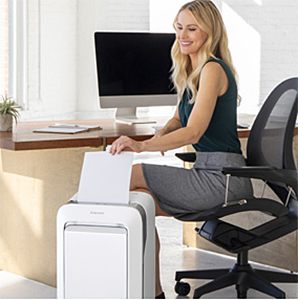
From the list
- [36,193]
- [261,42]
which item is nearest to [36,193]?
[36,193]

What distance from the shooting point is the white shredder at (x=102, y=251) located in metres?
2.10

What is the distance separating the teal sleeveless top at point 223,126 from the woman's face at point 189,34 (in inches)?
5.4

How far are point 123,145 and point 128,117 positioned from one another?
1.53 m

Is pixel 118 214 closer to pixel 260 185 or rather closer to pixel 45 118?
pixel 260 185

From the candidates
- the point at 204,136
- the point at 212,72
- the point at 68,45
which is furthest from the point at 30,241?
the point at 68,45

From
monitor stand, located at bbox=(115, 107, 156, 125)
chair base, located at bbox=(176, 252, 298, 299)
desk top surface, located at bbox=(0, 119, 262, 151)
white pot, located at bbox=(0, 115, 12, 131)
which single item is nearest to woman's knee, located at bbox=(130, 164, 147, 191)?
desk top surface, located at bbox=(0, 119, 262, 151)

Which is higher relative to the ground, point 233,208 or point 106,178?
point 106,178

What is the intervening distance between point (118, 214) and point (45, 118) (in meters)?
5.21

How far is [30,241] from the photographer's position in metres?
3.19

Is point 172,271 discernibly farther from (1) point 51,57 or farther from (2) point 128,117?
(1) point 51,57

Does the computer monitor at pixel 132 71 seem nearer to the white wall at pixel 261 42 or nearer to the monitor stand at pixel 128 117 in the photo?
the monitor stand at pixel 128 117

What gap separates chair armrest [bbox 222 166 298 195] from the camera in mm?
2504

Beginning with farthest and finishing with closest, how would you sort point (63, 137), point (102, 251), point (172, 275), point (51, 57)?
point (51, 57) → point (172, 275) → point (63, 137) → point (102, 251)

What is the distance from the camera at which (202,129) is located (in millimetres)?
2525
